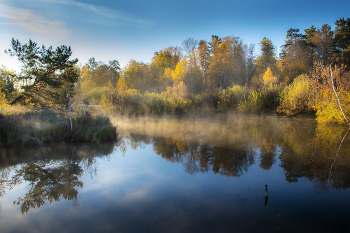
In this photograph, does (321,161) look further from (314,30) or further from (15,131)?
(314,30)

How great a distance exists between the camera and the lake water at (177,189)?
4.13 meters

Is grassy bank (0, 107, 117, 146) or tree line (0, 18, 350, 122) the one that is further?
tree line (0, 18, 350, 122)

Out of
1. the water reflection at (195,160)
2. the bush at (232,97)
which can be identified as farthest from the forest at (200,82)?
the water reflection at (195,160)

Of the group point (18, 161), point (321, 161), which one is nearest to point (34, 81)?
point (18, 161)

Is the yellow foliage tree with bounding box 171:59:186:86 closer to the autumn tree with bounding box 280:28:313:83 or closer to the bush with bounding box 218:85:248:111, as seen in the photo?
the bush with bounding box 218:85:248:111

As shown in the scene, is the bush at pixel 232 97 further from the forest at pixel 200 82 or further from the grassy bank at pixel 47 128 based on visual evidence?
the grassy bank at pixel 47 128

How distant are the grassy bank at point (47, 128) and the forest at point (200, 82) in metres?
0.20

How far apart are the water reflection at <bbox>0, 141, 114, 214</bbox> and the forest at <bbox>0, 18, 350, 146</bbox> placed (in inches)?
82.7

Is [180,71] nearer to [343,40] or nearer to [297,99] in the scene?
[297,99]

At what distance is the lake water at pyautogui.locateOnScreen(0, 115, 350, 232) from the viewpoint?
4129mm

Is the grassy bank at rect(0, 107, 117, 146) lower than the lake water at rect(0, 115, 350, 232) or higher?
higher

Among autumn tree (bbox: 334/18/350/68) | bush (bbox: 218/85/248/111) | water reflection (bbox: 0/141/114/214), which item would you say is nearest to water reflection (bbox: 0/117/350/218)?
water reflection (bbox: 0/141/114/214)

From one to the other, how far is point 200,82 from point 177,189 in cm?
3681

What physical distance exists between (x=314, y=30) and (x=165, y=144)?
45328mm
